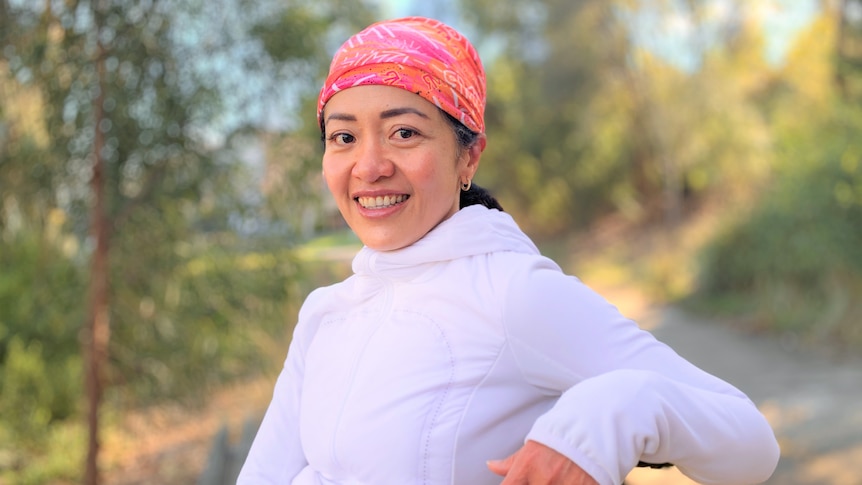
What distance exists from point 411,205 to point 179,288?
414cm

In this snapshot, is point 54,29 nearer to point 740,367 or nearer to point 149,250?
point 149,250

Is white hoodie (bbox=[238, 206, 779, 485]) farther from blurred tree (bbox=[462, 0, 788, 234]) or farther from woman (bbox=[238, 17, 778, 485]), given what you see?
blurred tree (bbox=[462, 0, 788, 234])

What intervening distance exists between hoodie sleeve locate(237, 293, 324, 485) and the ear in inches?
14.4

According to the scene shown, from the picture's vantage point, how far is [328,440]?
130 cm

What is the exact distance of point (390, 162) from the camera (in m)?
1.29

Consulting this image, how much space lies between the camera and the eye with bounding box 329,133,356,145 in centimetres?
133

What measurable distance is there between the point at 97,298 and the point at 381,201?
392cm

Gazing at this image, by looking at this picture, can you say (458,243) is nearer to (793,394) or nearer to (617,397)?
(617,397)

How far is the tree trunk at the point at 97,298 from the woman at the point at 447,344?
3523mm

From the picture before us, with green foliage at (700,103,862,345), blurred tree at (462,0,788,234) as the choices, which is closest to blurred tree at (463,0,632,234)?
blurred tree at (462,0,788,234)

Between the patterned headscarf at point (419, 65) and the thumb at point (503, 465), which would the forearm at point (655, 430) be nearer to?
the thumb at point (503, 465)

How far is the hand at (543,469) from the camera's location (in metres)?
0.97

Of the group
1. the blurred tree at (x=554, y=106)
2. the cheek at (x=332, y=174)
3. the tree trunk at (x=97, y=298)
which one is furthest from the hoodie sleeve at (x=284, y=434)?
the blurred tree at (x=554, y=106)

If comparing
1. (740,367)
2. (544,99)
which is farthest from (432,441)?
(544,99)
